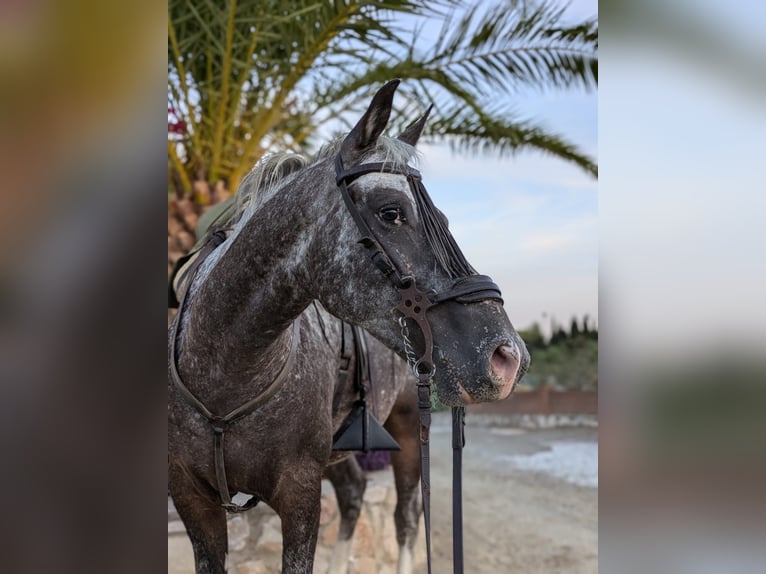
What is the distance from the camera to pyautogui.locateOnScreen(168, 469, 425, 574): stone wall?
3.89 m

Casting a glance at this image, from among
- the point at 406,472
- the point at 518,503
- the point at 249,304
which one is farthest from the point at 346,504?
the point at 518,503

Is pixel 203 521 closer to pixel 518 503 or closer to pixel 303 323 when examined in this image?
pixel 303 323

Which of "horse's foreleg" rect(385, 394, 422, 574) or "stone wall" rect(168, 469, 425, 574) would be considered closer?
"horse's foreleg" rect(385, 394, 422, 574)

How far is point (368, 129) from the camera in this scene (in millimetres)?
1711

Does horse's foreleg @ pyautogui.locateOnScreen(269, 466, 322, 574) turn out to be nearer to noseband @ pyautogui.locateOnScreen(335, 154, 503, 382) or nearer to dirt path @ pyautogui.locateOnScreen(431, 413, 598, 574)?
noseband @ pyautogui.locateOnScreen(335, 154, 503, 382)

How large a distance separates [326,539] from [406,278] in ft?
10.6

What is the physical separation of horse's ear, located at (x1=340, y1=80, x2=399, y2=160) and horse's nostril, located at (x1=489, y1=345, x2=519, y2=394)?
0.62 meters

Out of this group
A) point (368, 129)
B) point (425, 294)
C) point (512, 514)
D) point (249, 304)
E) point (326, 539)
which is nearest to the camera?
point (425, 294)

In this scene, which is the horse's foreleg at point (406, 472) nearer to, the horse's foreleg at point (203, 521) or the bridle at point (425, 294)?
the horse's foreleg at point (203, 521)

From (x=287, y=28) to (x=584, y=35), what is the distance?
6.71ft

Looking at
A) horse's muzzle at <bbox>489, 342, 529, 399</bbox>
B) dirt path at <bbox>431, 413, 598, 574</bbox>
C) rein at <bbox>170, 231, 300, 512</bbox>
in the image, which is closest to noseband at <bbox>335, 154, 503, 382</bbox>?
horse's muzzle at <bbox>489, 342, 529, 399</bbox>
